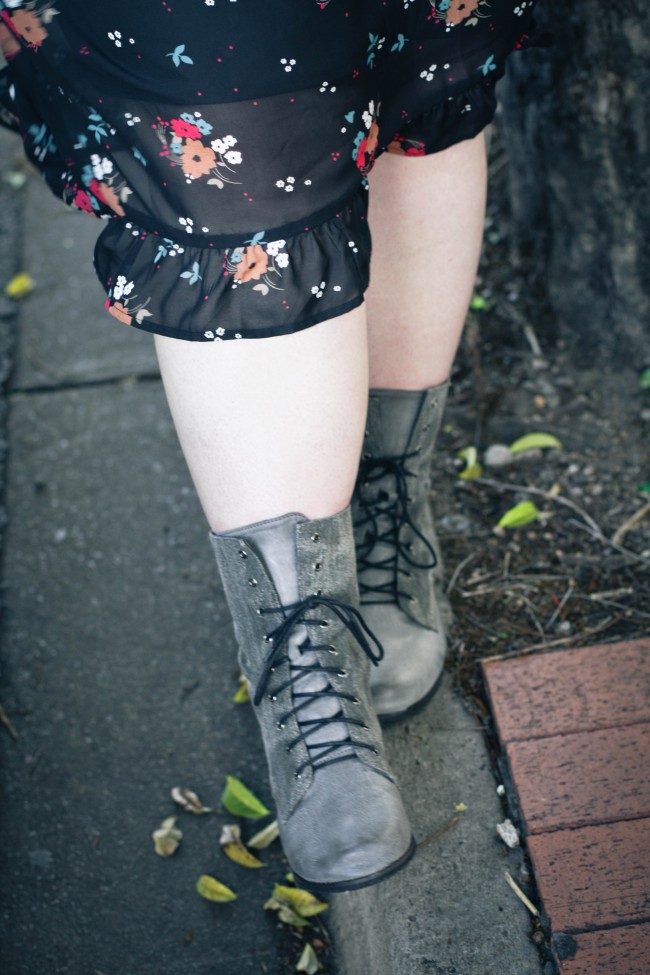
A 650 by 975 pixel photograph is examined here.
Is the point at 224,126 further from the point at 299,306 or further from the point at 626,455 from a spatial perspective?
the point at 626,455

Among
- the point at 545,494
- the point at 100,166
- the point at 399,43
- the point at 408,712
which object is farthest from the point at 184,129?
the point at 545,494

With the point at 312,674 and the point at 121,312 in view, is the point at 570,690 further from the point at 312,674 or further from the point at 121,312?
the point at 121,312

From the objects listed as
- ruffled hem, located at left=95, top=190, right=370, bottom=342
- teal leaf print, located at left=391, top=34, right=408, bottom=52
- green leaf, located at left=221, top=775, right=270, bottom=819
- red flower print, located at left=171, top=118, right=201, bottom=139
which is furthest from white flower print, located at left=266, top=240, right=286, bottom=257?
green leaf, located at left=221, top=775, right=270, bottom=819

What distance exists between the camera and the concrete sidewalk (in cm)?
103

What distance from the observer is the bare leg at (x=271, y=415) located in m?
0.85

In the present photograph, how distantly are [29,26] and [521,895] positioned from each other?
1.06 metres

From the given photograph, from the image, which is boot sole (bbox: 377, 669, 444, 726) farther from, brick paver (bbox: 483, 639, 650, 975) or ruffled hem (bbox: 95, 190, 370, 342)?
ruffled hem (bbox: 95, 190, 370, 342)

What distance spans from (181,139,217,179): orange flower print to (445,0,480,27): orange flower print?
323mm

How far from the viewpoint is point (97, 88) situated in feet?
2.59

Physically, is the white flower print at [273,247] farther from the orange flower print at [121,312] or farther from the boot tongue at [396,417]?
the boot tongue at [396,417]

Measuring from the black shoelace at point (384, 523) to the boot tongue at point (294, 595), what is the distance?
23 centimetres

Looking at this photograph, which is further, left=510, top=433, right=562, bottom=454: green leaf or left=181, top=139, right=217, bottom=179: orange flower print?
left=510, top=433, right=562, bottom=454: green leaf

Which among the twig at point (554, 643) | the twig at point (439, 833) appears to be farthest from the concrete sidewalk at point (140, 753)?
the twig at point (554, 643)

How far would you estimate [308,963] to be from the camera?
3.52 feet
